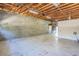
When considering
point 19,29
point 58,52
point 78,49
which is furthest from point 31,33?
point 78,49

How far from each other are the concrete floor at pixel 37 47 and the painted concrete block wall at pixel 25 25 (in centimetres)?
7

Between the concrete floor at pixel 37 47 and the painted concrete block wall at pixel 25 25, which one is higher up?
the painted concrete block wall at pixel 25 25

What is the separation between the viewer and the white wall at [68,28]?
192 cm

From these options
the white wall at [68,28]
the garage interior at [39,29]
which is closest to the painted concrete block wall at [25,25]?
the garage interior at [39,29]

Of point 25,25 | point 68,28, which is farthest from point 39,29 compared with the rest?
point 68,28

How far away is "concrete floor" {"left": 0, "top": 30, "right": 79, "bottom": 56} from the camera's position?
1957mm

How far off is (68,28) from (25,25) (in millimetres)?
602

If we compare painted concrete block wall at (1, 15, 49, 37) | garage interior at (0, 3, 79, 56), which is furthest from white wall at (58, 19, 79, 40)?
painted concrete block wall at (1, 15, 49, 37)

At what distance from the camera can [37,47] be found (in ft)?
6.51

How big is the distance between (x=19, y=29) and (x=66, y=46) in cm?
70

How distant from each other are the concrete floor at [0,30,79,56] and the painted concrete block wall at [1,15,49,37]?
2.8 inches

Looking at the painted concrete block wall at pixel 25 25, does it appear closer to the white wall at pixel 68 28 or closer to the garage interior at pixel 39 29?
the garage interior at pixel 39 29

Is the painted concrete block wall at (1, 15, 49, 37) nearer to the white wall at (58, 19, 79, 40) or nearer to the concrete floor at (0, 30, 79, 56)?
the concrete floor at (0, 30, 79, 56)

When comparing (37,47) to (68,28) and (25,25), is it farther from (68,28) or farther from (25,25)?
(68,28)
